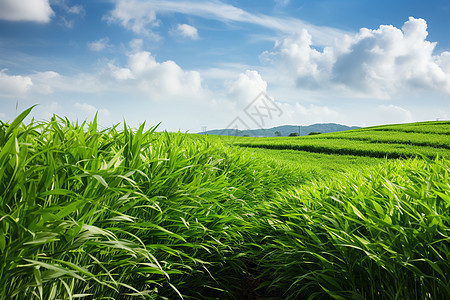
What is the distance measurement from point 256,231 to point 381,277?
1.09 meters

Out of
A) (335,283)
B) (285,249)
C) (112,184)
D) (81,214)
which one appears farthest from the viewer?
(285,249)

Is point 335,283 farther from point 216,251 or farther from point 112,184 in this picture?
point 112,184

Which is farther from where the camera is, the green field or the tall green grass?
the tall green grass

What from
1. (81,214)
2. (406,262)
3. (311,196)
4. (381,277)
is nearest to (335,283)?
(381,277)

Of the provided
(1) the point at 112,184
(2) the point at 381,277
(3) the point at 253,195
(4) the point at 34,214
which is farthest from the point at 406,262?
(3) the point at 253,195

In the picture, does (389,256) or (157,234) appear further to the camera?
(157,234)

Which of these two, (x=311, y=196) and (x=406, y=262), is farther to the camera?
(x=311, y=196)

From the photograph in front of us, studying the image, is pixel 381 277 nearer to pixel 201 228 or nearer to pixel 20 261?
pixel 201 228

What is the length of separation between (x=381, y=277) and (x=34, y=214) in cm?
158

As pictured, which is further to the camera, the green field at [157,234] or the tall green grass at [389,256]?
the tall green grass at [389,256]

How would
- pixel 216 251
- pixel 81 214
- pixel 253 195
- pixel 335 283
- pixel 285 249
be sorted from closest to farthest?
1. pixel 81 214
2. pixel 335 283
3. pixel 285 249
4. pixel 216 251
5. pixel 253 195

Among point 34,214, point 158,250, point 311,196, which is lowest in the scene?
point 158,250

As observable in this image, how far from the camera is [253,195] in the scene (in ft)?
10.7

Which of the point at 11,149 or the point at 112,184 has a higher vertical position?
the point at 11,149
